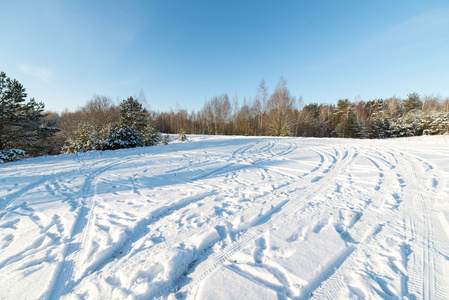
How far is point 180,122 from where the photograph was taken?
147ft

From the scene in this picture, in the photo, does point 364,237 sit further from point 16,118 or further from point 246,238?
point 16,118

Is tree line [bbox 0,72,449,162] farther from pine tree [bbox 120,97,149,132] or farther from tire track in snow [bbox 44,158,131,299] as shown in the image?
tire track in snow [bbox 44,158,131,299]

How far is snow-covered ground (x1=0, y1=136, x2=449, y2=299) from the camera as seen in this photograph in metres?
1.58

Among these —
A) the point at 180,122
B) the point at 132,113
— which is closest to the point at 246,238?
the point at 132,113

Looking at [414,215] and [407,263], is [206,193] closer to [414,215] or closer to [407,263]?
[407,263]

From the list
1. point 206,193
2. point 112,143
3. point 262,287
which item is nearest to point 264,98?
point 112,143

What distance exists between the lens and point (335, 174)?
15.9 ft

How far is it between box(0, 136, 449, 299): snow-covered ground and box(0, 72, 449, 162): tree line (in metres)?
8.94

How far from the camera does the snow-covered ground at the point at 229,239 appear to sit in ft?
5.19

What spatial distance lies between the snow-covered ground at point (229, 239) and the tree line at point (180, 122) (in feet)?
29.3

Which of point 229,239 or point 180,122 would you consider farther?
point 180,122

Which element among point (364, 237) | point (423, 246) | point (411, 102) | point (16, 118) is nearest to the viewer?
point (423, 246)

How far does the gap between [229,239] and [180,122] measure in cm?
4516

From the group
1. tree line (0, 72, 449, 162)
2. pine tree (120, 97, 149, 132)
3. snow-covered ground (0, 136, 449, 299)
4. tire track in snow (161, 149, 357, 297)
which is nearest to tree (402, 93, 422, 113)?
tree line (0, 72, 449, 162)
